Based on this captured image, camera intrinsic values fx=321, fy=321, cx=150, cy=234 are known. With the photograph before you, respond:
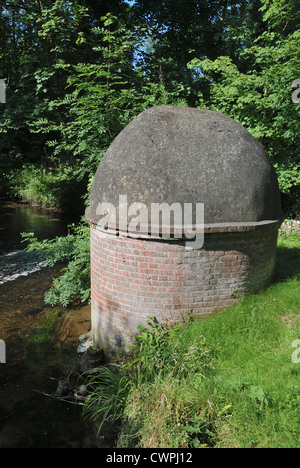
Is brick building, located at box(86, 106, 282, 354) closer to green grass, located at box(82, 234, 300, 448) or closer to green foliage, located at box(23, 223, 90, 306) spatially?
green grass, located at box(82, 234, 300, 448)

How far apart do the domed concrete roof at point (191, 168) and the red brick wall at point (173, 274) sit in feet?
1.38

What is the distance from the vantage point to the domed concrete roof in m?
4.43

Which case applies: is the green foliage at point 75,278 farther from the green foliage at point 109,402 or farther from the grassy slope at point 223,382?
the grassy slope at point 223,382

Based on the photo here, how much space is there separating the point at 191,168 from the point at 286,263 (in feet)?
12.6

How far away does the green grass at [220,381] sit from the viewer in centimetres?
322

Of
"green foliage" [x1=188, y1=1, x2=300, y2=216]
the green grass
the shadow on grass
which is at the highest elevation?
"green foliage" [x1=188, y1=1, x2=300, y2=216]

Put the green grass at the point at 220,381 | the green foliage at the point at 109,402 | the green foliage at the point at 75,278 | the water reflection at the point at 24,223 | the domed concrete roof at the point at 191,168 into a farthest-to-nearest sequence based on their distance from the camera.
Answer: the water reflection at the point at 24,223 < the green foliage at the point at 75,278 < the domed concrete roof at the point at 191,168 < the green foliage at the point at 109,402 < the green grass at the point at 220,381

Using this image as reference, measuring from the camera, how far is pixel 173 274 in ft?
15.0

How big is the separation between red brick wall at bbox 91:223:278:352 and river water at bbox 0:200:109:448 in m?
1.22

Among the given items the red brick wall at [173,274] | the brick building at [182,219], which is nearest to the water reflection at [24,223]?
the red brick wall at [173,274]

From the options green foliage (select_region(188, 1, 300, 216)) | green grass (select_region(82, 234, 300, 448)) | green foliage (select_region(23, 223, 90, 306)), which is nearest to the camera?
green grass (select_region(82, 234, 300, 448))

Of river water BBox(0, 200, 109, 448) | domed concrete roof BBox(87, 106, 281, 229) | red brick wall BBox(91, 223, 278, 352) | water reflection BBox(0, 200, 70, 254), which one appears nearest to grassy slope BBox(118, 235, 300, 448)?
red brick wall BBox(91, 223, 278, 352)

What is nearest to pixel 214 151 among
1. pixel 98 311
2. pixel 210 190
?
pixel 210 190
